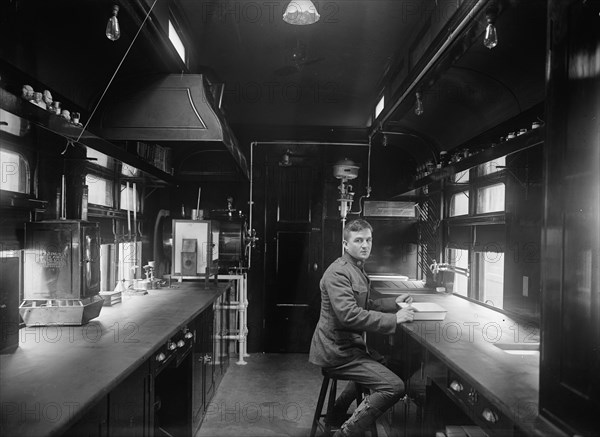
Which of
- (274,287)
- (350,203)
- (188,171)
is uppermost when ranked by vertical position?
(188,171)

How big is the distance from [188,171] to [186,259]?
1.59 metres

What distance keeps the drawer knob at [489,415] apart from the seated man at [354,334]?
0.98 metres

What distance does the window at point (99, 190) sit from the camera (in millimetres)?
4109

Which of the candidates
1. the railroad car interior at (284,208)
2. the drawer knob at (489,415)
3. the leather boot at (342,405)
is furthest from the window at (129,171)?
the drawer knob at (489,415)

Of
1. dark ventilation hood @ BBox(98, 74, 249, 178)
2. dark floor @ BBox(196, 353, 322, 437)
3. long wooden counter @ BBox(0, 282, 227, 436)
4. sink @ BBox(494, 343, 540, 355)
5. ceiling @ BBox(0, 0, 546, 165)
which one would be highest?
ceiling @ BBox(0, 0, 546, 165)

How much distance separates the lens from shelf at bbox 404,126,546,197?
8.41 feet

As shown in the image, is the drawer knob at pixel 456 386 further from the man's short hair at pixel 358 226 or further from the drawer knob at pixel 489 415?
the man's short hair at pixel 358 226

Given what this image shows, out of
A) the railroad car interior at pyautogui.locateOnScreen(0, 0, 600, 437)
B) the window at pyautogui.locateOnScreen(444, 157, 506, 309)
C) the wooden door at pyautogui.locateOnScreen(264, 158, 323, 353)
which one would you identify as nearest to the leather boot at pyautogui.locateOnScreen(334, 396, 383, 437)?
the railroad car interior at pyautogui.locateOnScreen(0, 0, 600, 437)

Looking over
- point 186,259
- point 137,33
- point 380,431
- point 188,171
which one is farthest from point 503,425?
point 188,171

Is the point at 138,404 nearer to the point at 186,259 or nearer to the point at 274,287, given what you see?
the point at 186,259

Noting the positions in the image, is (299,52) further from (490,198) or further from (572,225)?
(572,225)

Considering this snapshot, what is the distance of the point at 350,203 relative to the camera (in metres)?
6.29

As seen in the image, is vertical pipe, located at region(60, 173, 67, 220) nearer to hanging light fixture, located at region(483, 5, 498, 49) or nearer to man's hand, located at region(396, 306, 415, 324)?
man's hand, located at region(396, 306, 415, 324)

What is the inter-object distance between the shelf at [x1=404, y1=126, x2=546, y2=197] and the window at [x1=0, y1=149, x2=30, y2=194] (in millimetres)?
3037
